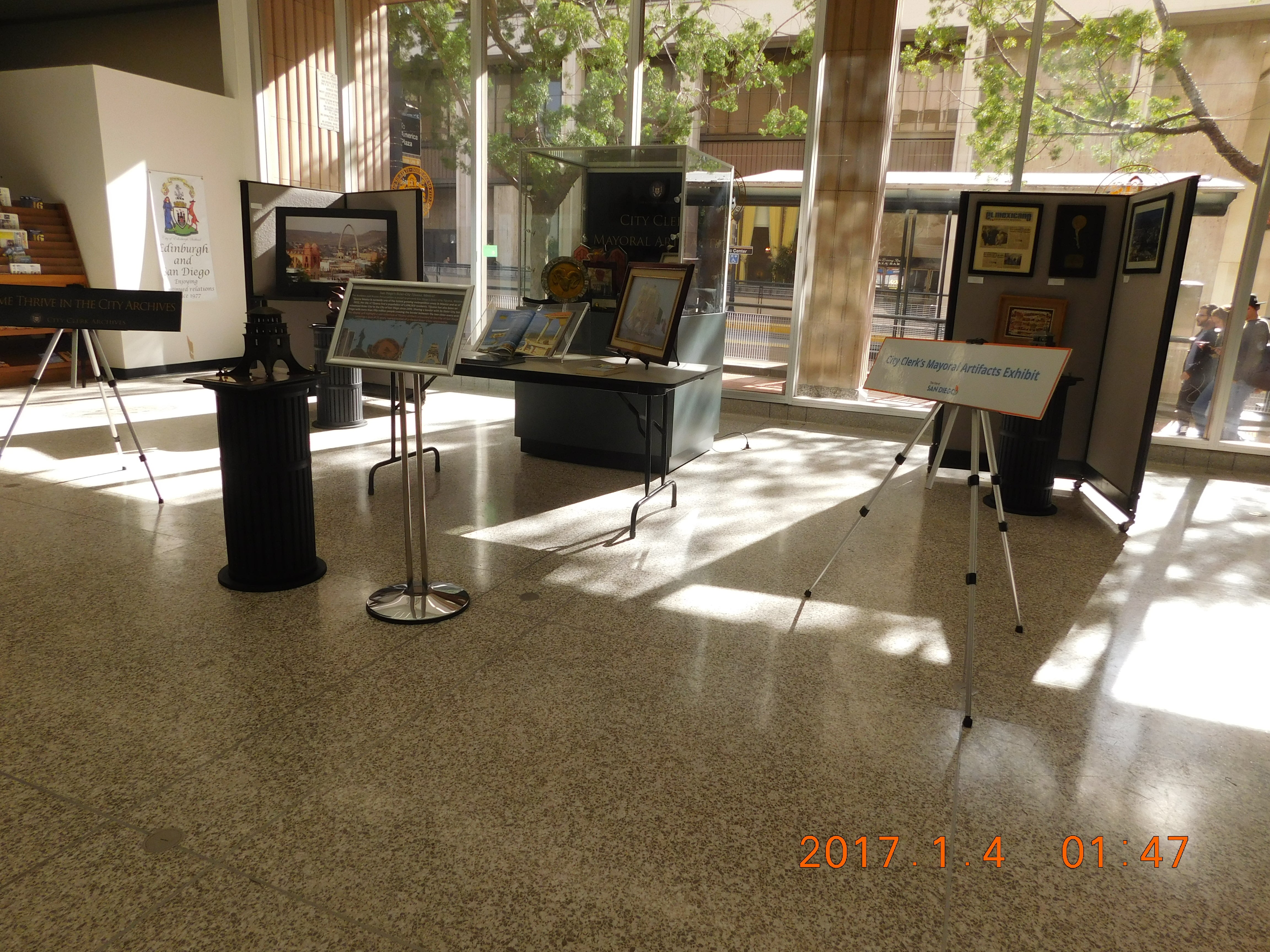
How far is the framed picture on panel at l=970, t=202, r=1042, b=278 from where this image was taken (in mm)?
5289

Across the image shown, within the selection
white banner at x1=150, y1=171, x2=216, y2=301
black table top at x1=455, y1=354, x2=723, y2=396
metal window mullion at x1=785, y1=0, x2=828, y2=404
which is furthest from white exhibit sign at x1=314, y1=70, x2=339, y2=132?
black table top at x1=455, y1=354, x2=723, y2=396

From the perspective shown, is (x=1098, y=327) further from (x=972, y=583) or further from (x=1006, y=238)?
(x=972, y=583)

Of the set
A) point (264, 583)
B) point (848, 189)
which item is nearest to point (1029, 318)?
point (848, 189)

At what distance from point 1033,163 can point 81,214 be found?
8.42 meters

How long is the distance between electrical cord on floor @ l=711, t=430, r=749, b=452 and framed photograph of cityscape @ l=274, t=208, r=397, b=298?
3.09 meters

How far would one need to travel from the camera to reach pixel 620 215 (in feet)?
19.2

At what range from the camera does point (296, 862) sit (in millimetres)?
1961

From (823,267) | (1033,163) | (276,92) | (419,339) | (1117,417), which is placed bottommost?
(1117,417)

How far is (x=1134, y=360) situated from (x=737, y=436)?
3036 mm

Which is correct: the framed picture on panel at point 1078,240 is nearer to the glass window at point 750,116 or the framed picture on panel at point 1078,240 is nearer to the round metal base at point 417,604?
the glass window at point 750,116

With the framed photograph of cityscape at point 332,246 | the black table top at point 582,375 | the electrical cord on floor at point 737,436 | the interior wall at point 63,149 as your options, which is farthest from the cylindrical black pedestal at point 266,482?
the interior wall at point 63,149

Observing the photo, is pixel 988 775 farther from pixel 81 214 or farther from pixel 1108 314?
pixel 81 214

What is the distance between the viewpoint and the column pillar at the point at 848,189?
6.95 meters

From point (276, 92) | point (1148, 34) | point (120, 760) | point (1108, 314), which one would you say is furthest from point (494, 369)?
point (276, 92)
